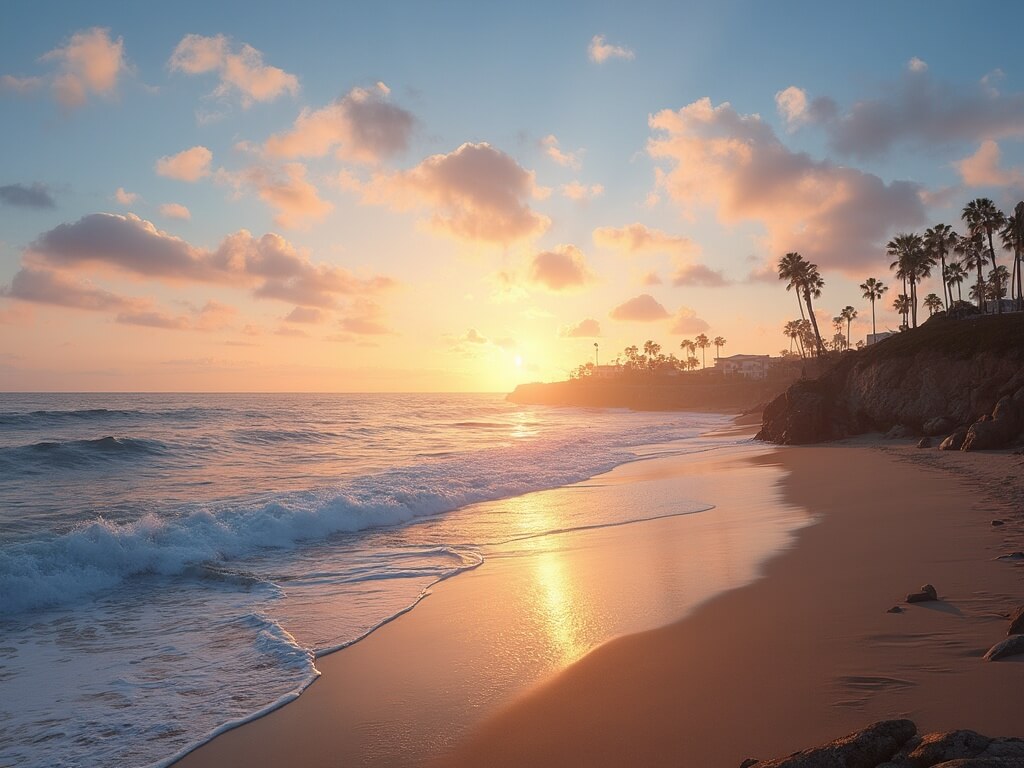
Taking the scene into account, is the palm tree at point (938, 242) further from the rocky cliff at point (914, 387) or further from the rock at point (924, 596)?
the rock at point (924, 596)

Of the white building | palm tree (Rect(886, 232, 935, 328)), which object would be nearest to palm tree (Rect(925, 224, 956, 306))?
palm tree (Rect(886, 232, 935, 328))

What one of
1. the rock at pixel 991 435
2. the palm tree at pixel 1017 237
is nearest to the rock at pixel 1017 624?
the rock at pixel 991 435

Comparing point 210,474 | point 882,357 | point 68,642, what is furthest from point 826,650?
point 882,357

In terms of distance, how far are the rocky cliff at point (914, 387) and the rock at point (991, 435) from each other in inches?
54.2

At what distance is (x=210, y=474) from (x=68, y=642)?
57.6ft

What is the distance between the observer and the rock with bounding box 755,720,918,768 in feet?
12.0

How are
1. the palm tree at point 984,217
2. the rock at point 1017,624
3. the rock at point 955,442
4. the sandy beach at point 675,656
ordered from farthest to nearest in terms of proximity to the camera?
the palm tree at point 984,217 < the rock at point 955,442 < the rock at point 1017,624 < the sandy beach at point 675,656

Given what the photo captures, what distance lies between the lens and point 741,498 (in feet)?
60.6

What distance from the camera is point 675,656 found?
6.77m

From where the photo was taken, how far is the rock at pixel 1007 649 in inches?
216

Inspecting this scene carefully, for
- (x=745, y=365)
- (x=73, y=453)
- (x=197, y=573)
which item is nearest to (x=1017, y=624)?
(x=197, y=573)

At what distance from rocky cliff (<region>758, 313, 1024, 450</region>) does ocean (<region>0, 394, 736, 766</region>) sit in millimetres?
17737

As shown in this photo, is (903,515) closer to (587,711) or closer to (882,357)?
(587,711)

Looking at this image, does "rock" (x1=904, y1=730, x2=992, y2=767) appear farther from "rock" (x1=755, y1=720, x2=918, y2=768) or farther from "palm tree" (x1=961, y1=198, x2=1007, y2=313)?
"palm tree" (x1=961, y1=198, x2=1007, y2=313)
